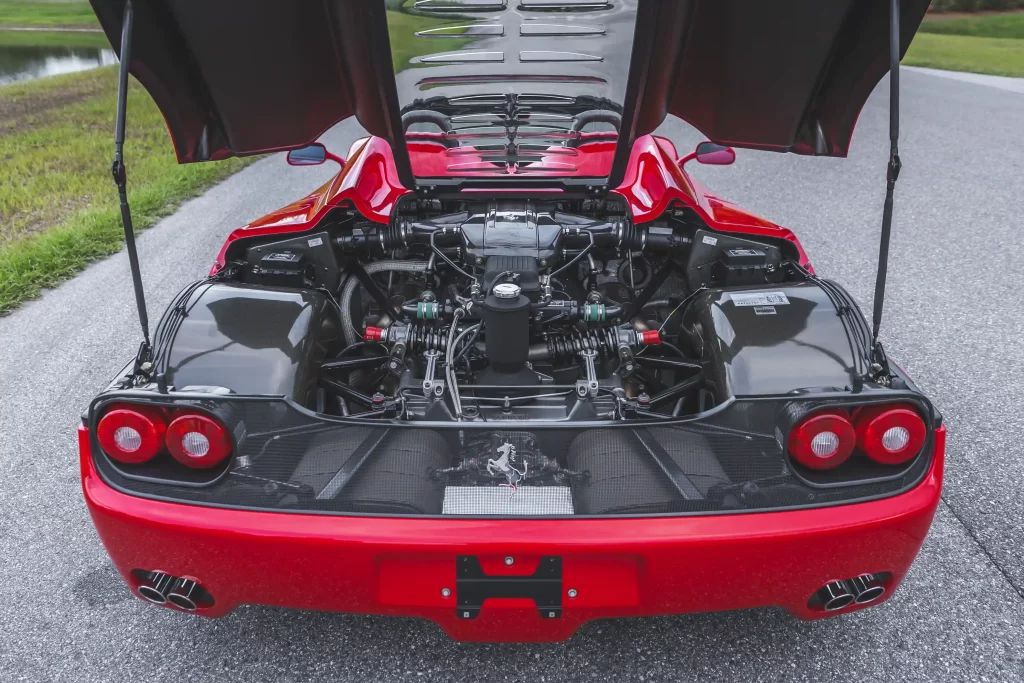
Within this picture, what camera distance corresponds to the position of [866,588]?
1.79 meters

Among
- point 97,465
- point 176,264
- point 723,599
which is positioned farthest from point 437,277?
point 176,264

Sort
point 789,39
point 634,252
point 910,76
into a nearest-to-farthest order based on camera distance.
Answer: point 789,39
point 634,252
point 910,76

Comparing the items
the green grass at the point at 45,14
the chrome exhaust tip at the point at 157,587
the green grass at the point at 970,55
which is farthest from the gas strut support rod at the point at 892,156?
the green grass at the point at 45,14

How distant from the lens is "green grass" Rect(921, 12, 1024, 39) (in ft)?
88.5

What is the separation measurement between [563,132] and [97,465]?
80.8 inches

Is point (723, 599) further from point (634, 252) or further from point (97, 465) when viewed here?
point (97, 465)

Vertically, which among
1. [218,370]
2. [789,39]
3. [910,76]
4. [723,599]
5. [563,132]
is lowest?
[910,76]

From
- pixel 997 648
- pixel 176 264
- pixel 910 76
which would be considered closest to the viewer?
pixel 997 648

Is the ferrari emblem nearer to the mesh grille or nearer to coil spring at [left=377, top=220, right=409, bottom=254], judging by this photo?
the mesh grille

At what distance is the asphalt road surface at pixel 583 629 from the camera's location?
6.76ft

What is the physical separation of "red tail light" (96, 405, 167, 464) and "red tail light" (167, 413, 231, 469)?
4cm

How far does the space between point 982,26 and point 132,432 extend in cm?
3536

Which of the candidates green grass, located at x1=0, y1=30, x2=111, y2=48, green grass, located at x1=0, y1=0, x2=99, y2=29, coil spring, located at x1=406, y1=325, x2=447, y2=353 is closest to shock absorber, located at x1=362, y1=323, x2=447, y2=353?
coil spring, located at x1=406, y1=325, x2=447, y2=353

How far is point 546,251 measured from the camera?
2.46m
